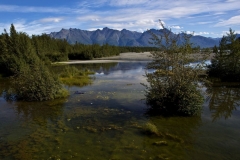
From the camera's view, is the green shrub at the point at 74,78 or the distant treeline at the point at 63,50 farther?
the distant treeline at the point at 63,50

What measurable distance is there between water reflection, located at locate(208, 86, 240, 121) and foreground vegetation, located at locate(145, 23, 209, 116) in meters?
2.13

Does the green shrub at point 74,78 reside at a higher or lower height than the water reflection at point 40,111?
higher

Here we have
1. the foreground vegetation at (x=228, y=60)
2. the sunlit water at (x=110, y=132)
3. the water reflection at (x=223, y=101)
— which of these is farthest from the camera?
the foreground vegetation at (x=228, y=60)

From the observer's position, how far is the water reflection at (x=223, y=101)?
659 inches

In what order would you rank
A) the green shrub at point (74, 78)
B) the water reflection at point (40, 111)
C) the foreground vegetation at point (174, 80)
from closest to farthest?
the foreground vegetation at point (174, 80) < the water reflection at point (40, 111) < the green shrub at point (74, 78)

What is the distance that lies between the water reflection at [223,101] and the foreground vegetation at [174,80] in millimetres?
2127

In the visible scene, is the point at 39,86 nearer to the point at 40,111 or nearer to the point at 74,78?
the point at 40,111

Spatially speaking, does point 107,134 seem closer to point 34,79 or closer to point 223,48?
point 34,79

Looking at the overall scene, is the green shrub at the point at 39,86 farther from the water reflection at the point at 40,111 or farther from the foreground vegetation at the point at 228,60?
the foreground vegetation at the point at 228,60

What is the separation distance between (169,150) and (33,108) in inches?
507

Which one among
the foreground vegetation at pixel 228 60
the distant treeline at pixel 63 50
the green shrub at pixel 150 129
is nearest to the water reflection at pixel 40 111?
the green shrub at pixel 150 129

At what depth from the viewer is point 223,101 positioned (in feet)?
66.9

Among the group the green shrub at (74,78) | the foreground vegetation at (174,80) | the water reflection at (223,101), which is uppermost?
the foreground vegetation at (174,80)

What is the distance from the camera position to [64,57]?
8538 cm
